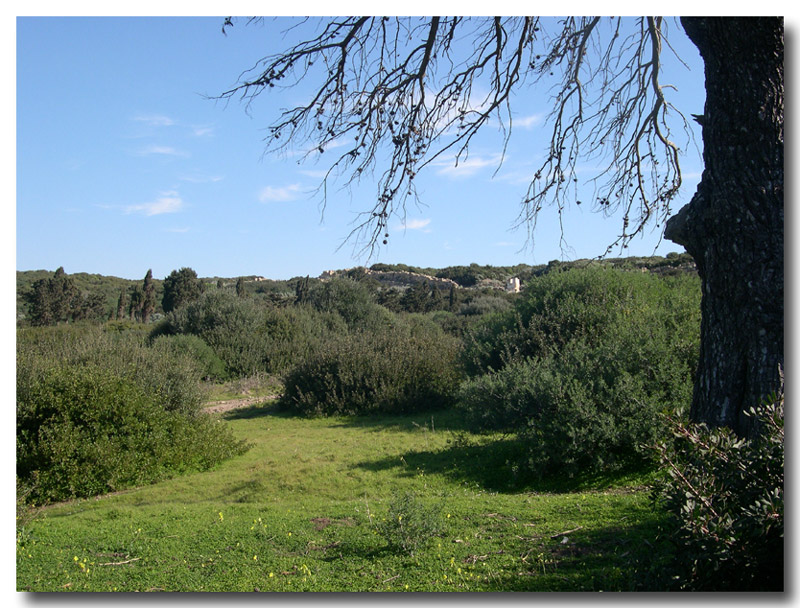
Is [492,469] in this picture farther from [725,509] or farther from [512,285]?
[512,285]

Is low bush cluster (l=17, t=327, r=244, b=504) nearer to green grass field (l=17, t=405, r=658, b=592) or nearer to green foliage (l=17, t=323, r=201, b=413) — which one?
green foliage (l=17, t=323, r=201, b=413)

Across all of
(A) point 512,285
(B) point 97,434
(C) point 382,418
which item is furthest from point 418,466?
(A) point 512,285

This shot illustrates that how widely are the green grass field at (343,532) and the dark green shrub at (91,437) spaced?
378mm

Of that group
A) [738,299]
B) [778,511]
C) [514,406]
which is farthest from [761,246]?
A: [514,406]

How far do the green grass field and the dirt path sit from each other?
673 centimetres

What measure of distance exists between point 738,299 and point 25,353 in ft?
35.0

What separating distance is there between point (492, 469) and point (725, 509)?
5.77 m

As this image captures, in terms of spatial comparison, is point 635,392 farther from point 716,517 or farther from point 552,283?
point 552,283

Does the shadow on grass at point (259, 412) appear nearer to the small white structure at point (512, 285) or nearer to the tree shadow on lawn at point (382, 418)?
the tree shadow on lawn at point (382, 418)

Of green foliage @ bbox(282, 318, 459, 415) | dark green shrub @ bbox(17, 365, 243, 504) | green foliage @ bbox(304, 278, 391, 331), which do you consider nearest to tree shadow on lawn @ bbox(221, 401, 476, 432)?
green foliage @ bbox(282, 318, 459, 415)

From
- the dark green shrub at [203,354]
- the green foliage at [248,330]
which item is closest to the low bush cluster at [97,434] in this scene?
the dark green shrub at [203,354]

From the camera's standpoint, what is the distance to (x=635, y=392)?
816 cm

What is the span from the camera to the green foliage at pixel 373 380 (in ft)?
48.6

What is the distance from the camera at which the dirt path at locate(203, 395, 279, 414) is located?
1617 cm
